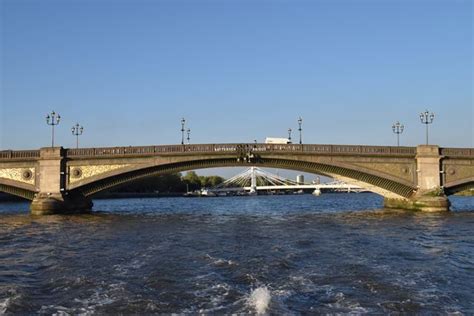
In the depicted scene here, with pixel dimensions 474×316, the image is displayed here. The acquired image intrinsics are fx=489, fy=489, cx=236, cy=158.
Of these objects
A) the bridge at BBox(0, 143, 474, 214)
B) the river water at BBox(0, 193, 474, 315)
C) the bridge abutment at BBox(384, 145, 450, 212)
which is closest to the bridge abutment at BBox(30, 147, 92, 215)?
the bridge at BBox(0, 143, 474, 214)

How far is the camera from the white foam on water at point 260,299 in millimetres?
11336

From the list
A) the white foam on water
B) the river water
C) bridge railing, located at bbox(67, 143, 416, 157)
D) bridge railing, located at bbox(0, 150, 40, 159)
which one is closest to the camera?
the white foam on water

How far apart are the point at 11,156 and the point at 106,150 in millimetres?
9890

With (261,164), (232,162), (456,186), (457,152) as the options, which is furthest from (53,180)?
(457,152)

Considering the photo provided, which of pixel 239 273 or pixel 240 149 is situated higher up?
pixel 240 149

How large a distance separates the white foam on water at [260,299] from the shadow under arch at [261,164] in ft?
124

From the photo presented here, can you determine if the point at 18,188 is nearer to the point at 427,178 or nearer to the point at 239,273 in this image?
the point at 427,178

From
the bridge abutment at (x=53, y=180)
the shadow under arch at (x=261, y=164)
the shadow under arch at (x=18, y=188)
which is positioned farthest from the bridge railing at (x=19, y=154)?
the shadow under arch at (x=261, y=164)

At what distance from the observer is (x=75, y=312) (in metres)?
11.4

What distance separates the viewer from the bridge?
49.1 m

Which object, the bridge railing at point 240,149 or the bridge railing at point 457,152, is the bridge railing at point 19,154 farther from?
the bridge railing at point 457,152

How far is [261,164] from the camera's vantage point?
52000 millimetres

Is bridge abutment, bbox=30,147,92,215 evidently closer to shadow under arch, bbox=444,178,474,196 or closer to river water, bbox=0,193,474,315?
river water, bbox=0,193,474,315

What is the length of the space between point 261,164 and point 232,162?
3101 millimetres
